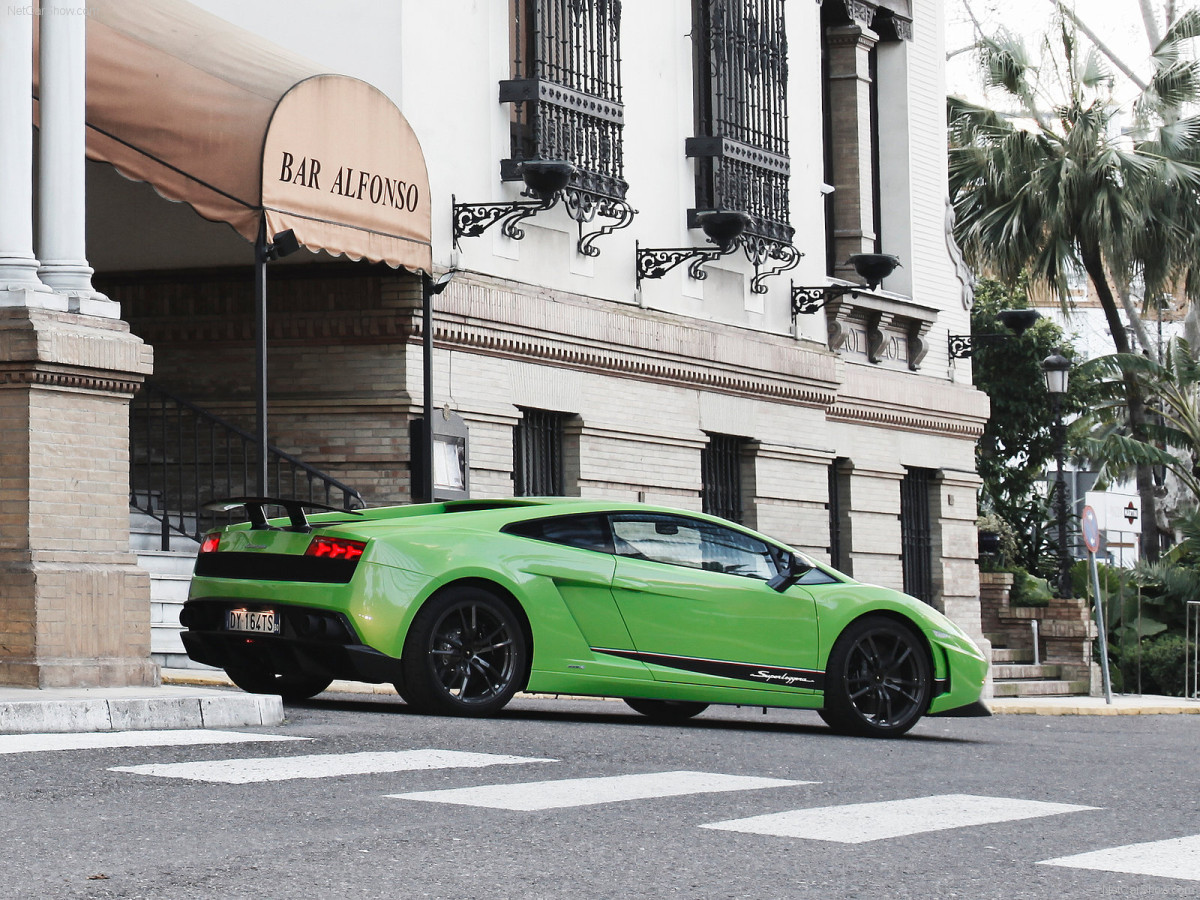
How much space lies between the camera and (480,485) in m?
16.6

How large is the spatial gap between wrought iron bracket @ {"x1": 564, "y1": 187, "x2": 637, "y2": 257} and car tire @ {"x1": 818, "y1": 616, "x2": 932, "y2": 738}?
6.79 meters

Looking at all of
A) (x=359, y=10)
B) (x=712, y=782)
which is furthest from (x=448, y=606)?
(x=359, y=10)

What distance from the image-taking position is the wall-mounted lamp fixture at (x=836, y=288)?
21641 mm

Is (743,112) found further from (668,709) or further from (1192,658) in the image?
Answer: (1192,658)

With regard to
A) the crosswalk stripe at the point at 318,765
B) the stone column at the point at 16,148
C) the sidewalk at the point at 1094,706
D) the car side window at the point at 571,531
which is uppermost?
the stone column at the point at 16,148

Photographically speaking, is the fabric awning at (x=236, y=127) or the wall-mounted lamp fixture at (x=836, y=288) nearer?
the fabric awning at (x=236, y=127)

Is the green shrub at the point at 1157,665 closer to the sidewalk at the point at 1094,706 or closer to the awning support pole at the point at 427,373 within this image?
the sidewalk at the point at 1094,706

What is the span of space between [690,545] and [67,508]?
3555 mm

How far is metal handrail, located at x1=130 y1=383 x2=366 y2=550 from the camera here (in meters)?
15.7

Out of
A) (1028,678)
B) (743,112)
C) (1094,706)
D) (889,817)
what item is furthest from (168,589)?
(1028,678)

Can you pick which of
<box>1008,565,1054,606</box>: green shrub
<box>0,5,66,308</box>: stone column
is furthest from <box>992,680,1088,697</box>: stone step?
<box>0,5,66,308</box>: stone column

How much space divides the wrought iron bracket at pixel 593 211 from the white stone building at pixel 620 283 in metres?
0.03

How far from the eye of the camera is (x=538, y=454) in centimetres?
1778

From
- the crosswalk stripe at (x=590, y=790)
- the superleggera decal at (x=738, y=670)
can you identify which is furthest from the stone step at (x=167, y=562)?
the crosswalk stripe at (x=590, y=790)
